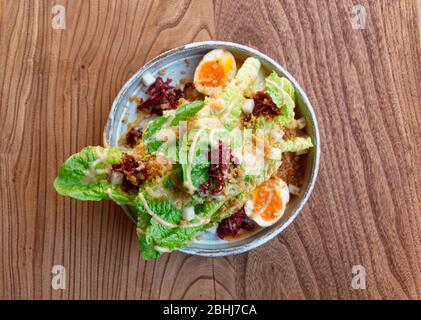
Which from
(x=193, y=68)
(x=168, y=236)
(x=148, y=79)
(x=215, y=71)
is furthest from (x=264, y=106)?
(x=168, y=236)

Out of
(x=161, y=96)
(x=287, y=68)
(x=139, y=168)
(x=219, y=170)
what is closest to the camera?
(x=219, y=170)

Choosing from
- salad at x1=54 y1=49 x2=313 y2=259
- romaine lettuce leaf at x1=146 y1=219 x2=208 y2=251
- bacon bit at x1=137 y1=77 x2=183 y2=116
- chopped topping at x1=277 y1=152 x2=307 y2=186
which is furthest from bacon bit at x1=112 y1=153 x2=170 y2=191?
chopped topping at x1=277 y1=152 x2=307 y2=186

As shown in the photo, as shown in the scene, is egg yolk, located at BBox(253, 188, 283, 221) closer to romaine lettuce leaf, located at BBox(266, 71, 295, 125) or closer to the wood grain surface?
the wood grain surface

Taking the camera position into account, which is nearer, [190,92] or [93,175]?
[93,175]

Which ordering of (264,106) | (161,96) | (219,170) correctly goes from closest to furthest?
(219,170), (264,106), (161,96)

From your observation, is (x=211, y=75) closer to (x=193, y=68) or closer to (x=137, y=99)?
(x=193, y=68)

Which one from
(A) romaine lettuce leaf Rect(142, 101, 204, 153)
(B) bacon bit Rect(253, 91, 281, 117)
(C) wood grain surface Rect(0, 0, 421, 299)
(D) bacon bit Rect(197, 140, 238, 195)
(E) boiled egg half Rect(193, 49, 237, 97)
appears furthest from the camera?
(C) wood grain surface Rect(0, 0, 421, 299)

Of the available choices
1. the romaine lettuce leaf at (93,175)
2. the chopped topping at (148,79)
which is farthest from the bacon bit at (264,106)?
the romaine lettuce leaf at (93,175)
